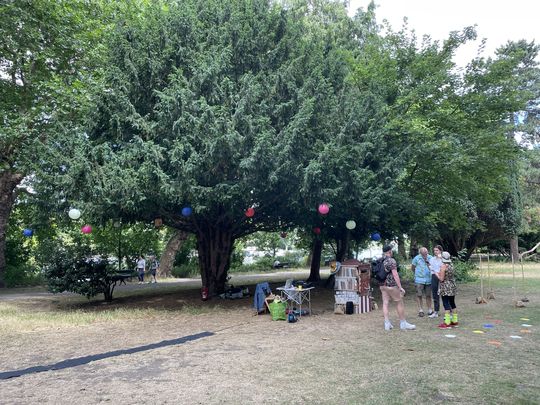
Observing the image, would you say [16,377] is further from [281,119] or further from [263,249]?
[263,249]

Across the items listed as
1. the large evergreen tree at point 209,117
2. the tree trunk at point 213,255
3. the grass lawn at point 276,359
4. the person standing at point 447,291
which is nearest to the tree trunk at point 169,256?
the tree trunk at point 213,255

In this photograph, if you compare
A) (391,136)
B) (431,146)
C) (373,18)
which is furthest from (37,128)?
(373,18)

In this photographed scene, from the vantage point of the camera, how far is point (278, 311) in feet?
35.0

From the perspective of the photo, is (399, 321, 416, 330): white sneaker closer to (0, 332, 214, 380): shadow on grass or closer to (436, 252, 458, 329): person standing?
(436, 252, 458, 329): person standing

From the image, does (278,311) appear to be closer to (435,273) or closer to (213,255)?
(435,273)

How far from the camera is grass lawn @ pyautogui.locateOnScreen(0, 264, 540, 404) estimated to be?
4.93 m

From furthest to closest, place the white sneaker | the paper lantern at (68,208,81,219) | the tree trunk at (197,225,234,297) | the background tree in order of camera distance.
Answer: the background tree < the tree trunk at (197,225,234,297) < the paper lantern at (68,208,81,219) < the white sneaker

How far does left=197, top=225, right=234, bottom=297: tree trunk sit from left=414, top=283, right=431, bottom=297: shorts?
687 centimetres

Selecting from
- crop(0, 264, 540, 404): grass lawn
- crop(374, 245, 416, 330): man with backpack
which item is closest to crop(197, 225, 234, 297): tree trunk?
crop(0, 264, 540, 404): grass lawn

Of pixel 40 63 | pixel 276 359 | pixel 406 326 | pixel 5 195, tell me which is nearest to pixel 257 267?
pixel 5 195

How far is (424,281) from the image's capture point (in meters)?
10.6

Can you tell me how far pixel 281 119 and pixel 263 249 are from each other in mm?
34858

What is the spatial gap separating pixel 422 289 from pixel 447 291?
5.28 feet

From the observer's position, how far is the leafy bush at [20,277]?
22.0 metres
